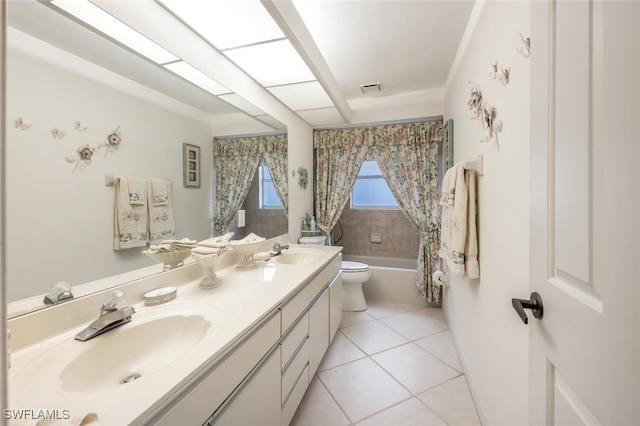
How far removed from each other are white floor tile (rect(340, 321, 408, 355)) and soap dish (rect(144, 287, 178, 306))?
1.68 m

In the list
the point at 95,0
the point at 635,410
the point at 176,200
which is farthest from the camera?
the point at 176,200

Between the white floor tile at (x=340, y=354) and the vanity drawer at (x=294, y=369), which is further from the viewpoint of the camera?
the white floor tile at (x=340, y=354)

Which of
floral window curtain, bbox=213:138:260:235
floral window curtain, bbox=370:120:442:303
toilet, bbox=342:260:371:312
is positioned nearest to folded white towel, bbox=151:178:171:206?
floral window curtain, bbox=213:138:260:235

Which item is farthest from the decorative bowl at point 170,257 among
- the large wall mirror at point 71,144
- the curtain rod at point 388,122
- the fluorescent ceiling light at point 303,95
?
the curtain rod at point 388,122

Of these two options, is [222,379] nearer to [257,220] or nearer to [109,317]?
[109,317]

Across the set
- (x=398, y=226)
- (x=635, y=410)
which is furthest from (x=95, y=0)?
(x=398, y=226)

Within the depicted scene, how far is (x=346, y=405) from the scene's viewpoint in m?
1.58

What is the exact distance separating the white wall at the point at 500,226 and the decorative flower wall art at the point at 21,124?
5.67 feet

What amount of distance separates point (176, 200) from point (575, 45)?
164 cm

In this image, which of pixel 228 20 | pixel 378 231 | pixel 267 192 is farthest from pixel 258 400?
pixel 378 231

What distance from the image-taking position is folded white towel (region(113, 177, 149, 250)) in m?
1.08

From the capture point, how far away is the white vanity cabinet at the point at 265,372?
705 millimetres

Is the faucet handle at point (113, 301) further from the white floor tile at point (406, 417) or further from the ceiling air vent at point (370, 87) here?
the ceiling air vent at point (370, 87)

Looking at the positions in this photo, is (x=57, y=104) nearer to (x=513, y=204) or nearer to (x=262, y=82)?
(x=262, y=82)
